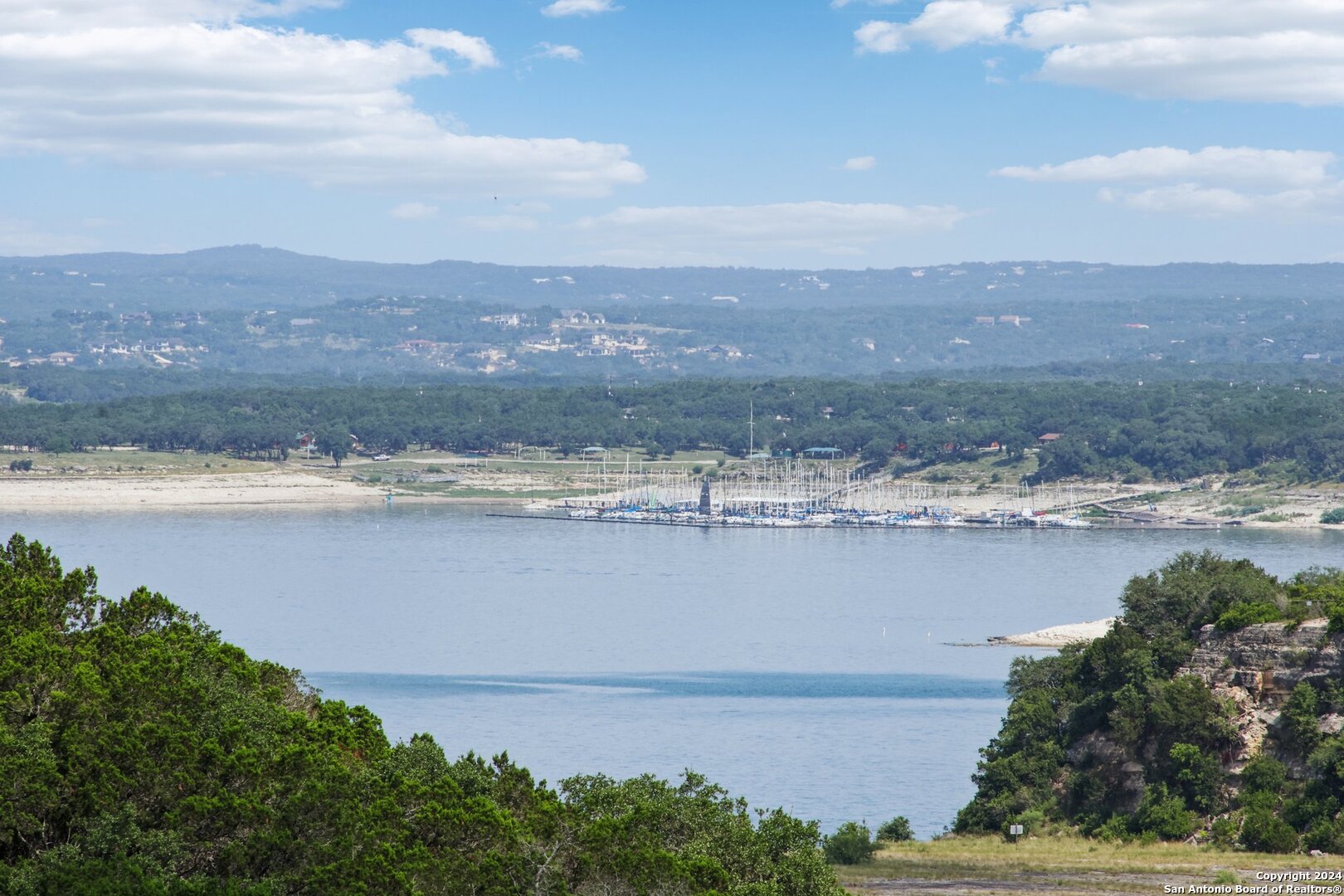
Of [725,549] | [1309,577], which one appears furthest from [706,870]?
[725,549]

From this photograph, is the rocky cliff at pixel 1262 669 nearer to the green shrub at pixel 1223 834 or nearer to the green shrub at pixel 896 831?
the green shrub at pixel 1223 834

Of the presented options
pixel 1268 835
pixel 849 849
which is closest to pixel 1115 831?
pixel 1268 835

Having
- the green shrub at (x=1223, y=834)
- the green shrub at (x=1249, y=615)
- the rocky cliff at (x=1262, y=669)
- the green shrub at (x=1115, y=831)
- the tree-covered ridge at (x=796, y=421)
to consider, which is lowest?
the green shrub at (x=1115, y=831)

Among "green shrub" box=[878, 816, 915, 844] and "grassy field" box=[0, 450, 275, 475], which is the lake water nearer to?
"green shrub" box=[878, 816, 915, 844]

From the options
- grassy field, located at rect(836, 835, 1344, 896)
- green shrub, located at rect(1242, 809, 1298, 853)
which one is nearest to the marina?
green shrub, located at rect(1242, 809, 1298, 853)

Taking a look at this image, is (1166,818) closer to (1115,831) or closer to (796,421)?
(1115,831)

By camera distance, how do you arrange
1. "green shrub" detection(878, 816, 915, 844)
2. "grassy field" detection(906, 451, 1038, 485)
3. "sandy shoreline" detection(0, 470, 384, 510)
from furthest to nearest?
1. "grassy field" detection(906, 451, 1038, 485)
2. "sandy shoreline" detection(0, 470, 384, 510)
3. "green shrub" detection(878, 816, 915, 844)

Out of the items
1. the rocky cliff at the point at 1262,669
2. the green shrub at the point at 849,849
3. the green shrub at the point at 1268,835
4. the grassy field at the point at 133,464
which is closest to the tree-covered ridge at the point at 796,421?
the grassy field at the point at 133,464
